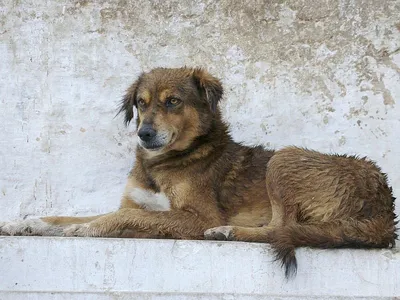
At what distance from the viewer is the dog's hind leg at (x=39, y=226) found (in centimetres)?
563

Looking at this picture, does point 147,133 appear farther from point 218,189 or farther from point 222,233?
point 222,233

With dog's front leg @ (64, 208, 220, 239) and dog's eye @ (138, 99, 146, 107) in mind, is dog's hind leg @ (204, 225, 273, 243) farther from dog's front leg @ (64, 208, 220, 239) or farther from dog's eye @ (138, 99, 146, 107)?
dog's eye @ (138, 99, 146, 107)

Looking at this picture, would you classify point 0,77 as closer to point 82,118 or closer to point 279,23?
point 82,118

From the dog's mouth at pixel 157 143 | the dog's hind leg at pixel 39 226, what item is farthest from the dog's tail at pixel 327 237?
the dog's hind leg at pixel 39 226

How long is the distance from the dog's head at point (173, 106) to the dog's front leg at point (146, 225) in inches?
19.6

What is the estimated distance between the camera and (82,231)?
559 centimetres

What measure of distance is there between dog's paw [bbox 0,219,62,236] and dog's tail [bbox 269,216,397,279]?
153 cm

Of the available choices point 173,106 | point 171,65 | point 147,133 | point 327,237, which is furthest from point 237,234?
point 171,65

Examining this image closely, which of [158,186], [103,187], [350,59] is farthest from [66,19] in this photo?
[350,59]

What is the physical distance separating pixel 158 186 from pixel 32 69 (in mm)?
1711

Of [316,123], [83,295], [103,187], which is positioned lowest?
[83,295]

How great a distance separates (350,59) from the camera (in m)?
6.84

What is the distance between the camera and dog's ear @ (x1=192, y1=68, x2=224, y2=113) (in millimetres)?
6070

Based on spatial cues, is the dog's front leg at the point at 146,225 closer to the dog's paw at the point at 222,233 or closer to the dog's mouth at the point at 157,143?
the dog's paw at the point at 222,233
